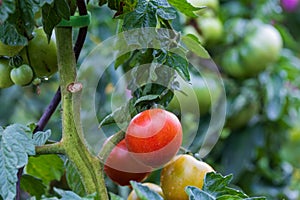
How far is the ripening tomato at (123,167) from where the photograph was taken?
0.59m

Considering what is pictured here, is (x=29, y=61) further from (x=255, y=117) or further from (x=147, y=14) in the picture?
(x=255, y=117)

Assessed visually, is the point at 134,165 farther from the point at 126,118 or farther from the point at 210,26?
the point at 210,26

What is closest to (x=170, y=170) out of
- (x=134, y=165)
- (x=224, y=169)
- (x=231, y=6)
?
(x=134, y=165)

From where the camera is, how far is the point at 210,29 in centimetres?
169

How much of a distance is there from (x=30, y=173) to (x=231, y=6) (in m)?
1.29

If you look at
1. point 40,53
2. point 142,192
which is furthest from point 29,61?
point 142,192

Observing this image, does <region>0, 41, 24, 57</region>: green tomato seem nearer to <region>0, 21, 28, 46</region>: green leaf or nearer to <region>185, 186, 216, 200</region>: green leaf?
<region>0, 21, 28, 46</region>: green leaf

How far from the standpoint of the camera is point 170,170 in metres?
0.60

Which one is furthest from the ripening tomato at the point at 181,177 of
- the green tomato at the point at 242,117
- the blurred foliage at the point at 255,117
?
the green tomato at the point at 242,117

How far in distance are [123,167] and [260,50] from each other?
115 cm

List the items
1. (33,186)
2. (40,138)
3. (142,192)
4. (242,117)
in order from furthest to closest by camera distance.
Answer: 1. (242,117)
2. (33,186)
3. (40,138)
4. (142,192)

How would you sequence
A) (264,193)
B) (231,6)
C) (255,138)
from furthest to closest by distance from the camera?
(231,6)
(255,138)
(264,193)

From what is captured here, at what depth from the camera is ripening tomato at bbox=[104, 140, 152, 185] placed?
59cm

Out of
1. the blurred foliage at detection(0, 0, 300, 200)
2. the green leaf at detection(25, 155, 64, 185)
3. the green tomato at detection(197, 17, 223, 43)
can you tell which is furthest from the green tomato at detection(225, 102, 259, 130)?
the green leaf at detection(25, 155, 64, 185)
